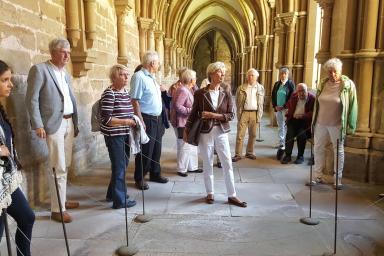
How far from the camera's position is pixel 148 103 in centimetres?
447

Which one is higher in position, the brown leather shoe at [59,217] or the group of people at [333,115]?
the group of people at [333,115]

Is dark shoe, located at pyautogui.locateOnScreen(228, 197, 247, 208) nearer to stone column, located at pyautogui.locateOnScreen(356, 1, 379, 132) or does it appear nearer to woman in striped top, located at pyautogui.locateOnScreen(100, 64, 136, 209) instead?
woman in striped top, located at pyautogui.locateOnScreen(100, 64, 136, 209)

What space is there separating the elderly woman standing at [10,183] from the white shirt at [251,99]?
4.38 metres

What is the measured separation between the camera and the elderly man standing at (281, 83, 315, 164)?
5.79 meters

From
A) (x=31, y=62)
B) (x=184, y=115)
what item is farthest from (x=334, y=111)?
(x=31, y=62)

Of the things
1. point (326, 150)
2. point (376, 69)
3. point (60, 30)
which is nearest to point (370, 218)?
point (326, 150)

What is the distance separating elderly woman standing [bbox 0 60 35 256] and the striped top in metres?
1.41

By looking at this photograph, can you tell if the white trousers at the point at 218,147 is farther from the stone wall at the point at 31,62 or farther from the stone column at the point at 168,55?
the stone column at the point at 168,55

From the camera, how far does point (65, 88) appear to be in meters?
3.56

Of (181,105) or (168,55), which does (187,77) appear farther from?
(168,55)

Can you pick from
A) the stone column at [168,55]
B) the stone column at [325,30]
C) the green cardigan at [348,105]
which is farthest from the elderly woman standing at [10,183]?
the stone column at [168,55]

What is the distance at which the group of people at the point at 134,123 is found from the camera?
2.38m

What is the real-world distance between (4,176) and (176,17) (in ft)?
62.9

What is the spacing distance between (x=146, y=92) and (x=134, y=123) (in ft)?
2.23
